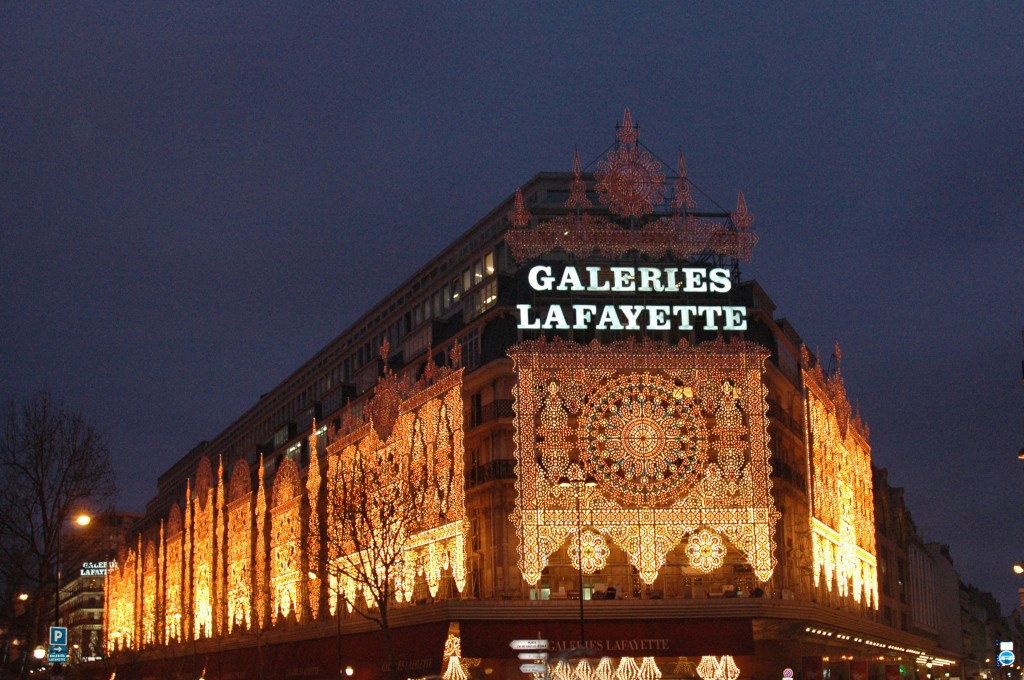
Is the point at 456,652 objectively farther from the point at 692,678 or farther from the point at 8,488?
the point at 8,488

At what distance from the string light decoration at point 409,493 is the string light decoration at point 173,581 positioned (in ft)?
156

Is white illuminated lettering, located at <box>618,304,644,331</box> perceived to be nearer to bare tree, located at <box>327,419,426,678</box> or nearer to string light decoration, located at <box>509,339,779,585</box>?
string light decoration, located at <box>509,339,779,585</box>

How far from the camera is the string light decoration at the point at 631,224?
6662 centimetres

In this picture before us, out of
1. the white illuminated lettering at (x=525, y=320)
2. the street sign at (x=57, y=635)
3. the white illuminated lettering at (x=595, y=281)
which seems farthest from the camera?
the white illuminated lettering at (x=595, y=281)

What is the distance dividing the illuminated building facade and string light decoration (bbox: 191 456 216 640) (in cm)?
2775

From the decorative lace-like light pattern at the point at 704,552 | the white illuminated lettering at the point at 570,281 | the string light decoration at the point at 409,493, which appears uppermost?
the white illuminated lettering at the point at 570,281

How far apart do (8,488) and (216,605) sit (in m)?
49.0

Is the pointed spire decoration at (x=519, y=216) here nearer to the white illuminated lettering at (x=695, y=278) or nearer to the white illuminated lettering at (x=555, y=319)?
the white illuminated lettering at (x=555, y=319)

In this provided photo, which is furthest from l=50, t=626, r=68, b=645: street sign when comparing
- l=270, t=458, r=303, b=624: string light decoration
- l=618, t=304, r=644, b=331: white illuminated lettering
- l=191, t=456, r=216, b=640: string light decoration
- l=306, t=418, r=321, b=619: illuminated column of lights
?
l=191, t=456, r=216, b=640: string light decoration

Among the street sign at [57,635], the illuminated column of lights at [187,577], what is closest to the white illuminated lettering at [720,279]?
the street sign at [57,635]

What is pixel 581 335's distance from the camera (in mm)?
65938

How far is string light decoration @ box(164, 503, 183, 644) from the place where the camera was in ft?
390

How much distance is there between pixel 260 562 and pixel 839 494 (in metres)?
39.8

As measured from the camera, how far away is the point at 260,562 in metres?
94.8
